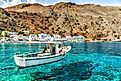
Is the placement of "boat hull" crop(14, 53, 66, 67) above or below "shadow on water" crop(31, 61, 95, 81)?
above

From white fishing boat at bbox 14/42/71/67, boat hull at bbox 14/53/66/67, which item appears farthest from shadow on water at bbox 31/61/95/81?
white fishing boat at bbox 14/42/71/67

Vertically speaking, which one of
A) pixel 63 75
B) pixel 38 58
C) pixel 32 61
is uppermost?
pixel 38 58

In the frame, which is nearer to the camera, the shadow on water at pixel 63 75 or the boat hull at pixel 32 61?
the shadow on water at pixel 63 75

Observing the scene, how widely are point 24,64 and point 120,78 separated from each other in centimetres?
1795

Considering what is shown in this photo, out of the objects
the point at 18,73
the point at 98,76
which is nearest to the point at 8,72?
the point at 18,73

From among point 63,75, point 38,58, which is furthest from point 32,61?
point 63,75

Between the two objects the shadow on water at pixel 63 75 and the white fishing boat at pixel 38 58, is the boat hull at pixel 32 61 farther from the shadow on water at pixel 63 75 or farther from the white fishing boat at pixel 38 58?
the shadow on water at pixel 63 75

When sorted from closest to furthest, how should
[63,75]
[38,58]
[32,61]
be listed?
[63,75] → [32,61] → [38,58]

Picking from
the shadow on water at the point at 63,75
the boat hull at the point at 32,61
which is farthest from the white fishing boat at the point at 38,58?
the shadow on water at the point at 63,75

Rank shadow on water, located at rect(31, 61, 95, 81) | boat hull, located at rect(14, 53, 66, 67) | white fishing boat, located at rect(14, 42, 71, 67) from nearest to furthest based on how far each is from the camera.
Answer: shadow on water, located at rect(31, 61, 95, 81) < boat hull, located at rect(14, 53, 66, 67) < white fishing boat, located at rect(14, 42, 71, 67)

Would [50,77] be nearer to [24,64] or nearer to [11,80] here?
[11,80]

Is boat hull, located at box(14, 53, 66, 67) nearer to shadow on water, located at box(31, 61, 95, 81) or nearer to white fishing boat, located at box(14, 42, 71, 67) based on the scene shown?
white fishing boat, located at box(14, 42, 71, 67)

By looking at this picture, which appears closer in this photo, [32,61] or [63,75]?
[63,75]

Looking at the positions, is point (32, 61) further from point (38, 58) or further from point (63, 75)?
point (63, 75)
